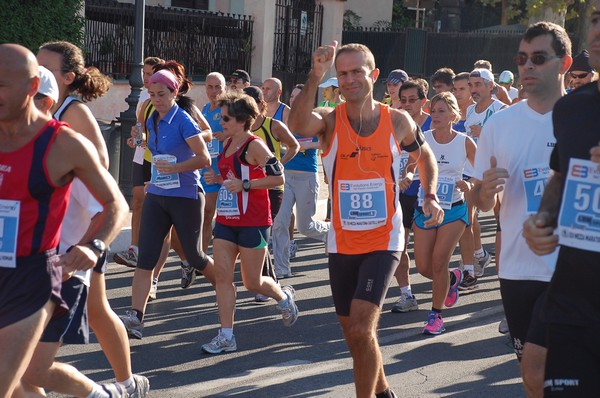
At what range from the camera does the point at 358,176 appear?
5.87m

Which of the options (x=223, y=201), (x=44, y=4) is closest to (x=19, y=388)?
(x=223, y=201)

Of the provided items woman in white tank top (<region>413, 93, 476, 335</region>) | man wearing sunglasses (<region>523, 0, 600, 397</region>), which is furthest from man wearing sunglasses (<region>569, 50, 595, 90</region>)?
man wearing sunglasses (<region>523, 0, 600, 397</region>)

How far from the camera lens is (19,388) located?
4707mm

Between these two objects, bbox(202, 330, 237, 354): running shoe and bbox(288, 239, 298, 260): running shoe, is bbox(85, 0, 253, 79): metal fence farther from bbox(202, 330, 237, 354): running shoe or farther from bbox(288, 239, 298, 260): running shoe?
bbox(202, 330, 237, 354): running shoe

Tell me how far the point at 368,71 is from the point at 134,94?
794cm

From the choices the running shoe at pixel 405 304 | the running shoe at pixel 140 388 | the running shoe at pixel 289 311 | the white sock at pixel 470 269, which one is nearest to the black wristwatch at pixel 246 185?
the running shoe at pixel 289 311

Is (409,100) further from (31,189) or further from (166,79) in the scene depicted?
(31,189)

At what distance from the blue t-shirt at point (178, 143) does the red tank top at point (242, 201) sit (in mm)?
279

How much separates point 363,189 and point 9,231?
2248mm

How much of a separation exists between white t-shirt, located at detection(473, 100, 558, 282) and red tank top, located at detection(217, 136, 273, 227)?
2.75 meters

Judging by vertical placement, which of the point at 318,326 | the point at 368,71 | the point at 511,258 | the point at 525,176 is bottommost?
the point at 318,326

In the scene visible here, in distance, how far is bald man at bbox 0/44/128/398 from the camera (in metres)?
4.20

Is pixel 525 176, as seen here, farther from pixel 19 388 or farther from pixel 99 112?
pixel 99 112

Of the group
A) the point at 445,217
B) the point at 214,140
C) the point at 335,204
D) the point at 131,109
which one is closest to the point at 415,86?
the point at 445,217
